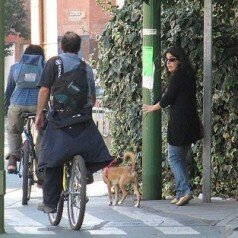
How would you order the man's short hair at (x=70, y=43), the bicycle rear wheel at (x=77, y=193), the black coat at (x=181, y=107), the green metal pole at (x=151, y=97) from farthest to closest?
the green metal pole at (x=151, y=97) → the black coat at (x=181, y=107) → the man's short hair at (x=70, y=43) → the bicycle rear wheel at (x=77, y=193)

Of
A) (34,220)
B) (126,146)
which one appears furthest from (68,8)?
(34,220)

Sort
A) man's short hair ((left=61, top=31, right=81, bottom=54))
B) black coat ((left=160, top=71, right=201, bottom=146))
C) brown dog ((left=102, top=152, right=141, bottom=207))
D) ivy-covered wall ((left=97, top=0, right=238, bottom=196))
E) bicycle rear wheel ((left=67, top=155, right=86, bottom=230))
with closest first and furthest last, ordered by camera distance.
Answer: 1. bicycle rear wheel ((left=67, top=155, right=86, bottom=230))
2. man's short hair ((left=61, top=31, right=81, bottom=54))
3. black coat ((left=160, top=71, right=201, bottom=146))
4. brown dog ((left=102, top=152, right=141, bottom=207))
5. ivy-covered wall ((left=97, top=0, right=238, bottom=196))

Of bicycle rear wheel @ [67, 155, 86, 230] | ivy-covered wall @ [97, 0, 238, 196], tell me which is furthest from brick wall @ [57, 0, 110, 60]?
bicycle rear wheel @ [67, 155, 86, 230]

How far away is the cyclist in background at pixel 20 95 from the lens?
11.0m

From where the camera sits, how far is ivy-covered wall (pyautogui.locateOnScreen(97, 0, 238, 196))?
1095 cm

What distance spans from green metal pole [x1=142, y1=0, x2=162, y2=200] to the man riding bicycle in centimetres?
205

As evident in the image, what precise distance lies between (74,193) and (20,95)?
115 inches

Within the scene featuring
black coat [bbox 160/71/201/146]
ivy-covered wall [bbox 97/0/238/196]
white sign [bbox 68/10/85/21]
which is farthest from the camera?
white sign [bbox 68/10/85/21]

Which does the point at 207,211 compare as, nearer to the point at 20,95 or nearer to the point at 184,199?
the point at 184,199

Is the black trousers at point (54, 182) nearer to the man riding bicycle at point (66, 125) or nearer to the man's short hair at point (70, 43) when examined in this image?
the man riding bicycle at point (66, 125)

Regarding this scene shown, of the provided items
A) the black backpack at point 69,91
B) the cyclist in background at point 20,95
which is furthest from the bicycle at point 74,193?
the cyclist in background at point 20,95

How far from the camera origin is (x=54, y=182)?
28.0 ft

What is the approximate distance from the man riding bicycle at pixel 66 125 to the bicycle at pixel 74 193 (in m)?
0.06

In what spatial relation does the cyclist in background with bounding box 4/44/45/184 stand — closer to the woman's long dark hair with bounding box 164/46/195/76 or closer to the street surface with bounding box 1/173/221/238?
the street surface with bounding box 1/173/221/238
